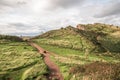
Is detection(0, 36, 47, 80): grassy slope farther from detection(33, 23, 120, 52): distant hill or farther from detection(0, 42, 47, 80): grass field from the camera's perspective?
detection(33, 23, 120, 52): distant hill

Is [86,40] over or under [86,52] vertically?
over

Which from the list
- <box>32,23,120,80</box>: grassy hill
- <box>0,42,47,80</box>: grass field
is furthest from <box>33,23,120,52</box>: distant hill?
<box>0,42,47,80</box>: grass field

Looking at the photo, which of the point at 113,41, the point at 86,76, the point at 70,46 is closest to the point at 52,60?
A: the point at 86,76

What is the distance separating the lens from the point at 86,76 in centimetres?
4019

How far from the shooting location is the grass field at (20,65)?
45500mm

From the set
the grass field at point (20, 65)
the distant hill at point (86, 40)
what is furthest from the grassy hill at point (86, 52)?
the grass field at point (20, 65)

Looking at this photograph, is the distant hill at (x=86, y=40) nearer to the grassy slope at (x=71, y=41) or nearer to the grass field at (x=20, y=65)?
the grassy slope at (x=71, y=41)

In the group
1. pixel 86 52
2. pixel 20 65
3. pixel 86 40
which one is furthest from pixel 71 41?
pixel 20 65

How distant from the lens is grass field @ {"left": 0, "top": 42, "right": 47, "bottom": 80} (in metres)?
45.5

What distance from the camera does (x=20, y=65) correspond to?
172 feet

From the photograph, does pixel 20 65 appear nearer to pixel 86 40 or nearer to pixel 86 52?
pixel 86 52

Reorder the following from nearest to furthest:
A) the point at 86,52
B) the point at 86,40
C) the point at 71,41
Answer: the point at 86,52
the point at 86,40
the point at 71,41

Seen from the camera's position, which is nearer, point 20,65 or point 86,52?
point 20,65

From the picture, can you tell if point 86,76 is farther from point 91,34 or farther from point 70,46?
point 91,34
